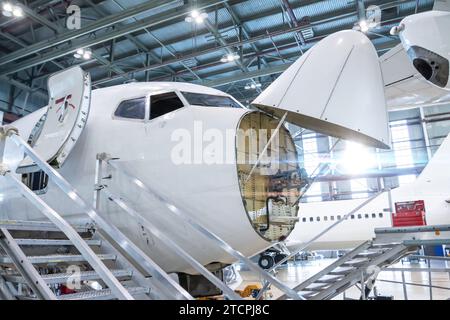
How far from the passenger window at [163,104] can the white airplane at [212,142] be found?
1cm

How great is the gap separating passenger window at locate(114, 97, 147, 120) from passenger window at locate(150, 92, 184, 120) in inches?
5.0

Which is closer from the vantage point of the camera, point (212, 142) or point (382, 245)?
point (212, 142)

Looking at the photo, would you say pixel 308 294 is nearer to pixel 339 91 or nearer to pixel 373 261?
pixel 373 261

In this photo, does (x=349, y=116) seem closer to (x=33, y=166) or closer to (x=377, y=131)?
(x=377, y=131)

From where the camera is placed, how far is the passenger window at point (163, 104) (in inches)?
174

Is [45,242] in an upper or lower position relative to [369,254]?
upper

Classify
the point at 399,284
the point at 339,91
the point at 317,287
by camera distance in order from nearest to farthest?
the point at 339,91 < the point at 317,287 < the point at 399,284

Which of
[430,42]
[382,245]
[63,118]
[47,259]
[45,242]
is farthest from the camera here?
[382,245]

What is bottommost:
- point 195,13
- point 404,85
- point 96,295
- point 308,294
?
point 308,294

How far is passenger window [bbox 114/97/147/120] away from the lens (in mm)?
4472

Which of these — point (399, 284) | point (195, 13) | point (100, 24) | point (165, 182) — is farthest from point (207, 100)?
point (399, 284)

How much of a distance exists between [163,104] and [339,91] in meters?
2.21

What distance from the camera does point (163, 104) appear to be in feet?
14.9

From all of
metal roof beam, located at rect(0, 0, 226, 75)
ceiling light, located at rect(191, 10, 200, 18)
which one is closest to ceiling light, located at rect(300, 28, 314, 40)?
metal roof beam, located at rect(0, 0, 226, 75)
